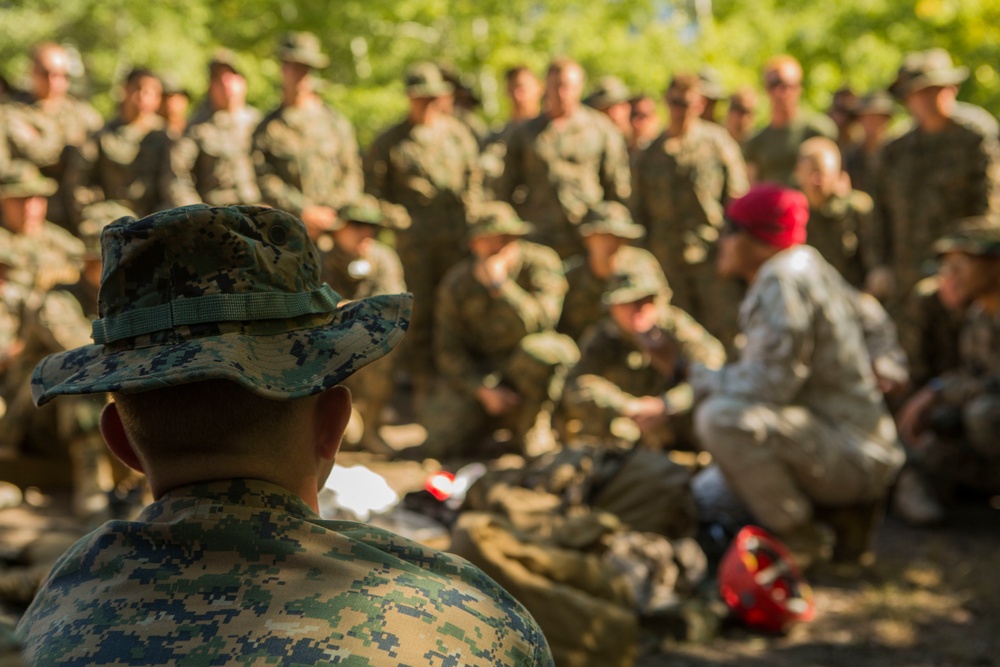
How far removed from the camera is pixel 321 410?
142cm

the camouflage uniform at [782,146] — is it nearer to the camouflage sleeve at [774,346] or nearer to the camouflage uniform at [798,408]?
the camouflage uniform at [798,408]

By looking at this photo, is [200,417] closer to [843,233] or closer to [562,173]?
[843,233]

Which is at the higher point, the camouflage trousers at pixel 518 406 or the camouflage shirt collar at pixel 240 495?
the camouflage shirt collar at pixel 240 495

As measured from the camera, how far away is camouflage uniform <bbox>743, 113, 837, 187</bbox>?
30.3ft

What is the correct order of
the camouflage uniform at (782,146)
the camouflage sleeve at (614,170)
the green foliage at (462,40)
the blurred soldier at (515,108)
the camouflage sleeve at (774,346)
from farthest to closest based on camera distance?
the green foliage at (462,40) → the camouflage uniform at (782,146) → the blurred soldier at (515,108) → the camouflage sleeve at (614,170) → the camouflage sleeve at (774,346)

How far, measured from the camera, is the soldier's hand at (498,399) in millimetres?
6227

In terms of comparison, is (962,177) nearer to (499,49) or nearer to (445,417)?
(445,417)

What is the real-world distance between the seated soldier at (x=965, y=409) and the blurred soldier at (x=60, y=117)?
7.08 meters

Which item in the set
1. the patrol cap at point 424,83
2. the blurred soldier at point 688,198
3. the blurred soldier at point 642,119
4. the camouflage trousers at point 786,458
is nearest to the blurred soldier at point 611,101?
the blurred soldier at point 642,119

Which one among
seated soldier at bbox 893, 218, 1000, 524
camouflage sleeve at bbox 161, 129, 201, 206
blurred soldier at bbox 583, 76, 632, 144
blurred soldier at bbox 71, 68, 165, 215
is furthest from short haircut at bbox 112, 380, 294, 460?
blurred soldier at bbox 583, 76, 632, 144

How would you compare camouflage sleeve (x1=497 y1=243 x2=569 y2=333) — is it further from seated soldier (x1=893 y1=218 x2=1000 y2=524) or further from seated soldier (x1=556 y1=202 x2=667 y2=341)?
seated soldier (x1=893 y1=218 x2=1000 y2=524)

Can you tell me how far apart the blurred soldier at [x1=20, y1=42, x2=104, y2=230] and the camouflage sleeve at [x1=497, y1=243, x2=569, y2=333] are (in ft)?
14.8

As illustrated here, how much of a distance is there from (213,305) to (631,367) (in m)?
4.47

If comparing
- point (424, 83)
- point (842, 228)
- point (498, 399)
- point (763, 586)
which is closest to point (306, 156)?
point (424, 83)
